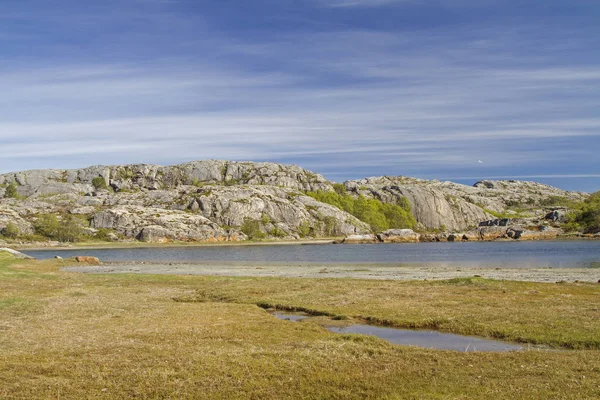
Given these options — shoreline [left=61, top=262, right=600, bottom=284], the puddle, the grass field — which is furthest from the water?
the puddle

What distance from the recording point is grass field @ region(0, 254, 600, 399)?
16.3 m

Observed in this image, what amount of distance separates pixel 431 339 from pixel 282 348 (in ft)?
26.5

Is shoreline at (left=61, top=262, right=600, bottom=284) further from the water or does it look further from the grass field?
the grass field

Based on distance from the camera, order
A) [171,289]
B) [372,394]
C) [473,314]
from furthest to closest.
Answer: [171,289], [473,314], [372,394]

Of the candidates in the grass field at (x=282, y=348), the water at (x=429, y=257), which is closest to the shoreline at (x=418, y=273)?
the water at (x=429, y=257)

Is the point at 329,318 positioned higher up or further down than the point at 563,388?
further down

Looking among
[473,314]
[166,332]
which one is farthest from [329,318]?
[166,332]

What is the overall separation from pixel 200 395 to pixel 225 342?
301 inches

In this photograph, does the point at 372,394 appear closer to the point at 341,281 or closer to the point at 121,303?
the point at 121,303

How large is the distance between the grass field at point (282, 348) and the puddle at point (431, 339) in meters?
1.15

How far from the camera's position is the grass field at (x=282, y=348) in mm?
16297

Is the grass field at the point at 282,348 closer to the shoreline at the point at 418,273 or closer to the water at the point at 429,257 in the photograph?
the shoreline at the point at 418,273

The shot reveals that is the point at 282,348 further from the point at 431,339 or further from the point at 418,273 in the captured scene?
the point at 418,273

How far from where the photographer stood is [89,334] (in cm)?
2497
